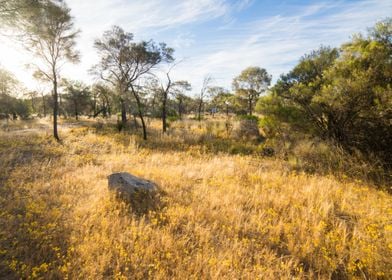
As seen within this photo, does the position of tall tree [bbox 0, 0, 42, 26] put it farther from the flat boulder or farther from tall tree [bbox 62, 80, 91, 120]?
tall tree [bbox 62, 80, 91, 120]

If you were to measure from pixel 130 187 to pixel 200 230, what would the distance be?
6.75ft

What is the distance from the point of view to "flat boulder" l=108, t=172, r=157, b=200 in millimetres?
4355

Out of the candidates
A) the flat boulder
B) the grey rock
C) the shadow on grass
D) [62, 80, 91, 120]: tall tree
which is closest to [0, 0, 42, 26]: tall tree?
the shadow on grass

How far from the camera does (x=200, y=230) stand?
10.4 ft

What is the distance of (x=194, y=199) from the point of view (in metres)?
4.33

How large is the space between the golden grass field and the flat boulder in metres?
0.30

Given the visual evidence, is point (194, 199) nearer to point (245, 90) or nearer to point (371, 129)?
point (371, 129)

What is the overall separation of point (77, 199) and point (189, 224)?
261 centimetres

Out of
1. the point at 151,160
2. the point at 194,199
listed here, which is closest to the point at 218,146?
the point at 151,160

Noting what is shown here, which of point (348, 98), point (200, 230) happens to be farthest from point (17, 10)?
point (348, 98)

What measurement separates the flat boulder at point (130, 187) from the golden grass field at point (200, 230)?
30cm

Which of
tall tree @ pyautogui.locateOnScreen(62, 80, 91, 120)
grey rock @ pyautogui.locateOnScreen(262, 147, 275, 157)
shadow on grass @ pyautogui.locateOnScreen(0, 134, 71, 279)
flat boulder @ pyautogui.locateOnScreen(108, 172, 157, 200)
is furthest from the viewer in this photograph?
tall tree @ pyautogui.locateOnScreen(62, 80, 91, 120)

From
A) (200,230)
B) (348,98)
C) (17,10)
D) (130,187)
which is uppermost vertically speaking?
(17,10)

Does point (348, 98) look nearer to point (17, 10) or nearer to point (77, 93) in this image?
point (17, 10)
